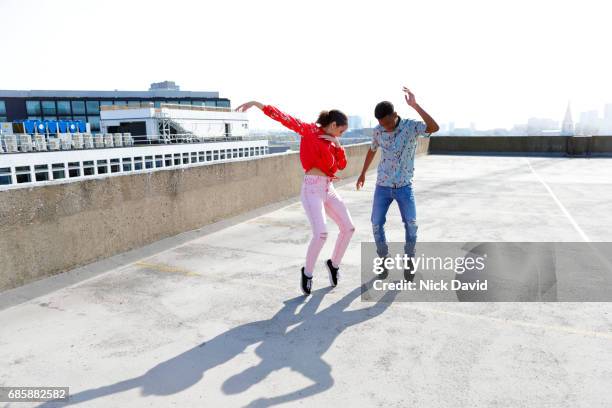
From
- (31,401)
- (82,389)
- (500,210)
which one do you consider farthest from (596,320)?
(500,210)

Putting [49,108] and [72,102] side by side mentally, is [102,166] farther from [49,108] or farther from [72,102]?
[49,108]

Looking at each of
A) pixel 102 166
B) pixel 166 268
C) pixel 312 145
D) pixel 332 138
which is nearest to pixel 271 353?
pixel 312 145

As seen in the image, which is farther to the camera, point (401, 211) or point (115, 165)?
point (115, 165)

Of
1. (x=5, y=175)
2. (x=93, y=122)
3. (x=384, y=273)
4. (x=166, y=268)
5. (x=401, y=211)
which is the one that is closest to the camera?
(x=401, y=211)

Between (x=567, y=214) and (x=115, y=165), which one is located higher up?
(x=115, y=165)

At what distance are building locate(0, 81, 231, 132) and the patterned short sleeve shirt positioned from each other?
2900 inches

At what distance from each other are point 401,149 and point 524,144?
74.4 ft

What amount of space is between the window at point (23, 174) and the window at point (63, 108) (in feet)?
134

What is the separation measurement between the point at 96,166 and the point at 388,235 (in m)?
43.9

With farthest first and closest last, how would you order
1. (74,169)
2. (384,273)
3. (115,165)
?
(115,165), (74,169), (384,273)

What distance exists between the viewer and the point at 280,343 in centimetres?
354

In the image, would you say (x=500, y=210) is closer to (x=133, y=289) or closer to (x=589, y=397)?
(x=589, y=397)

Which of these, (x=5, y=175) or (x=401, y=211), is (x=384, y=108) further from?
(x=5, y=175)

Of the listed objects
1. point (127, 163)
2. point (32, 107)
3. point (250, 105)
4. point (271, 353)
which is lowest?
point (271, 353)
